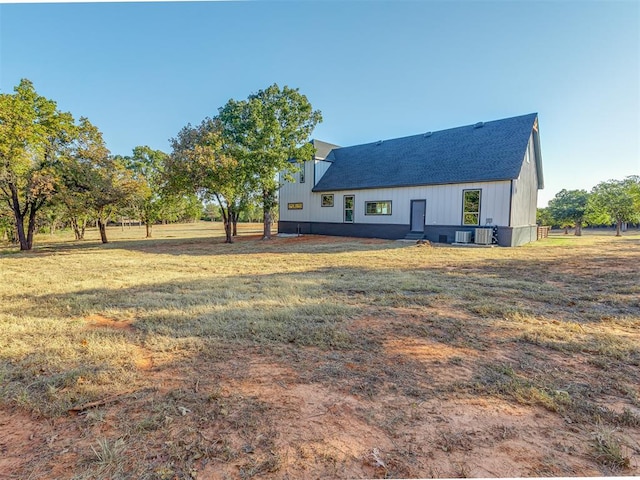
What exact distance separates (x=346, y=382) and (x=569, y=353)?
226cm

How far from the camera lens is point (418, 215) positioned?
55.1 ft

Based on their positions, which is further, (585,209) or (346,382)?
(585,209)

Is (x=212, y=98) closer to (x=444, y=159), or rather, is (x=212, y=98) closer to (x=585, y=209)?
(x=444, y=159)

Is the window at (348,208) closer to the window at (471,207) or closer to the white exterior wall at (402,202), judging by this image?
the white exterior wall at (402,202)

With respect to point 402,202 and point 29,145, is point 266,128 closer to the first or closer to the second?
point 402,202

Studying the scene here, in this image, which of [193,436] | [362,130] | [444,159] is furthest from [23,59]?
[362,130]

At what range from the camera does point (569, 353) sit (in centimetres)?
300

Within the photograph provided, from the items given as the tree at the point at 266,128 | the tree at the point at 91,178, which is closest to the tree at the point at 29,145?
the tree at the point at 91,178

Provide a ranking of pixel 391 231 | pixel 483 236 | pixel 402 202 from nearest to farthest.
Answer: pixel 483 236 < pixel 402 202 < pixel 391 231

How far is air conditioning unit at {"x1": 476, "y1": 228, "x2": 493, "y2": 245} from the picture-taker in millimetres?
13883

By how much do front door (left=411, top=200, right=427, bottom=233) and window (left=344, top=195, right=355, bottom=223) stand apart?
3908 mm

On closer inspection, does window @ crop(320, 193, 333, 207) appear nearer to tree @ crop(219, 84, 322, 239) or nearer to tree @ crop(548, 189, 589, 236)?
tree @ crop(219, 84, 322, 239)

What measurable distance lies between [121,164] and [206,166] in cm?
519

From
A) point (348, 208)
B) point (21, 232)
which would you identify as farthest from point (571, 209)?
point (21, 232)
